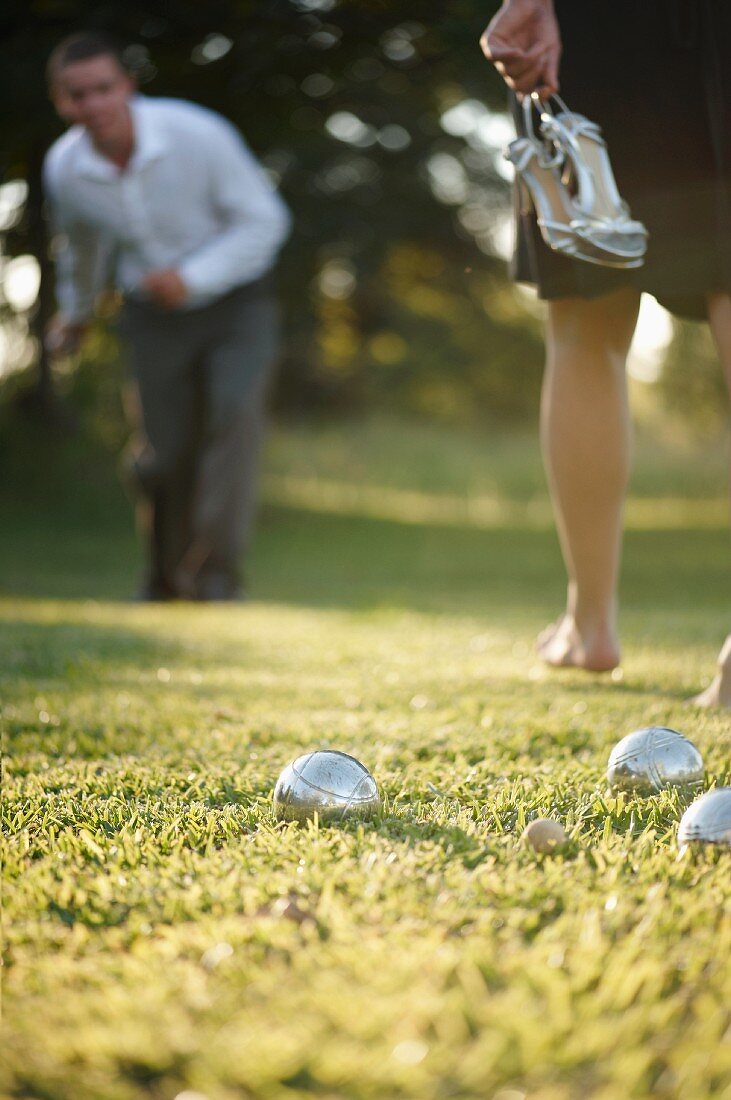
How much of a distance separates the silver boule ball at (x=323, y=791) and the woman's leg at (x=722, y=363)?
38.6 inches

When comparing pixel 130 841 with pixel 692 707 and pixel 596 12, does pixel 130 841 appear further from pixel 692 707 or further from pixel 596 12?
pixel 596 12

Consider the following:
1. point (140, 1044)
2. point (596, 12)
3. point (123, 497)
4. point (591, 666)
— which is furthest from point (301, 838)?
point (123, 497)

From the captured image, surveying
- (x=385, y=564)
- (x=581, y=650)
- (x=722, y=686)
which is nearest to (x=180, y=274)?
(x=581, y=650)

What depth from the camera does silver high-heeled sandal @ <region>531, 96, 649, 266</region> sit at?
7.72 feet

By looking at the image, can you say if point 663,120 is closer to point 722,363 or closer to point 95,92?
point 722,363

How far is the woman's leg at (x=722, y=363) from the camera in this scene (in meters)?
2.36

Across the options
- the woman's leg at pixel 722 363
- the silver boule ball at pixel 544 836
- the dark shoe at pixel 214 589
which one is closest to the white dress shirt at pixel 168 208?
the dark shoe at pixel 214 589

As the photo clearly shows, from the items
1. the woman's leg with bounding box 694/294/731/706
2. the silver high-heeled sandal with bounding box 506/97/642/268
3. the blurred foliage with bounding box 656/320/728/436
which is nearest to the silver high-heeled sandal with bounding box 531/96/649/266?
the silver high-heeled sandal with bounding box 506/97/642/268

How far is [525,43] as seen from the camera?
95.3 inches

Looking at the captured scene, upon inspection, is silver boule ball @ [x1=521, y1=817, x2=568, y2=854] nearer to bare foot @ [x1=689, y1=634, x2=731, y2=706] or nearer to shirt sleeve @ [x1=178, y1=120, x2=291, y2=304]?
bare foot @ [x1=689, y1=634, x2=731, y2=706]

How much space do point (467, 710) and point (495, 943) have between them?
1.30 m

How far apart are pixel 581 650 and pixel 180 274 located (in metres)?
3.18

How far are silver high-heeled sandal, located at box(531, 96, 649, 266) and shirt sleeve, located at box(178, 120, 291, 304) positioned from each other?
3.20 meters

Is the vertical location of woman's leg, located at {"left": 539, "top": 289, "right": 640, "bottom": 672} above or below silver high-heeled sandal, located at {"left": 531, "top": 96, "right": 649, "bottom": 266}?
below
